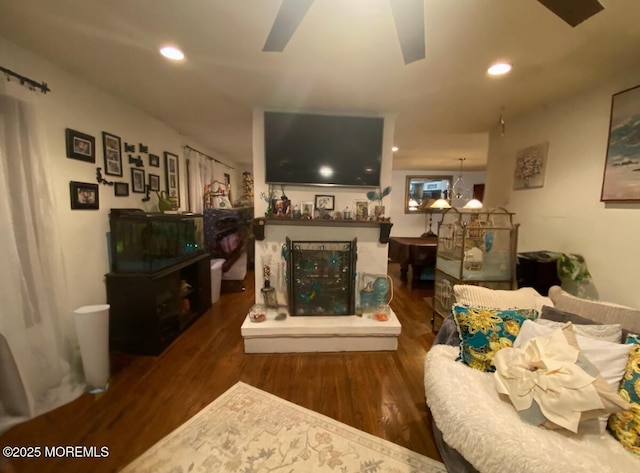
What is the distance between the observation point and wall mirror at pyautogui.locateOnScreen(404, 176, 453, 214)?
6656 millimetres

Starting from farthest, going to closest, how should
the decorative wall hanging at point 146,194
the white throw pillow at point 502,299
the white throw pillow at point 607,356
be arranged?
the decorative wall hanging at point 146,194
the white throw pillow at point 502,299
the white throw pillow at point 607,356

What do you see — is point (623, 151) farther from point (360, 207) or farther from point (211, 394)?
point (211, 394)

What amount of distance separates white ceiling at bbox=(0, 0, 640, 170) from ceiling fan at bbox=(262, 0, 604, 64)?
36 mm

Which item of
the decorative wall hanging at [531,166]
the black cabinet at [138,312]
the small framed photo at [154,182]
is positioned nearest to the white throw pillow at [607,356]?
the decorative wall hanging at [531,166]

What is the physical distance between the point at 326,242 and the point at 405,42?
1.65m

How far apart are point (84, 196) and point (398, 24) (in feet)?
8.54

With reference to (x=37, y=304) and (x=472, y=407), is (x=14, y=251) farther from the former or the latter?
(x=472, y=407)

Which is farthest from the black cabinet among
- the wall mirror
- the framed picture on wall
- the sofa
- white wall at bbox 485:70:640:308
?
the wall mirror

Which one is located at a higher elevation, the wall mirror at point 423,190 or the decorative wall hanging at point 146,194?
the wall mirror at point 423,190

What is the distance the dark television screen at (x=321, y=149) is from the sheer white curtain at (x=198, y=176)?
1.85 metres

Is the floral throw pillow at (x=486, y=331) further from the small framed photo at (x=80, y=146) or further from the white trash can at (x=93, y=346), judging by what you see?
the small framed photo at (x=80, y=146)

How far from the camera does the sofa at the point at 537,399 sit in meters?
0.97

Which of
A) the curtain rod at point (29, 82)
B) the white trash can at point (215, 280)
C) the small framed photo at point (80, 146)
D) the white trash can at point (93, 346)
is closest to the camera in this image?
the curtain rod at point (29, 82)

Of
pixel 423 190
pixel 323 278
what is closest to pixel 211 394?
pixel 323 278
